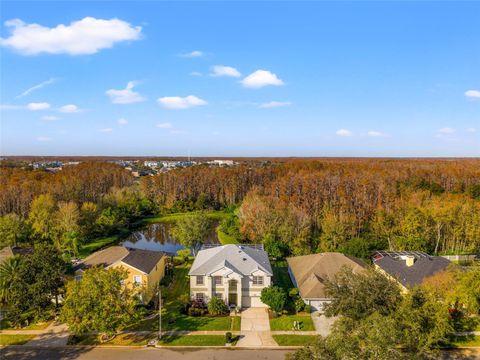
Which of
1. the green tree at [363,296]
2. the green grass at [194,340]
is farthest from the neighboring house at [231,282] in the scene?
the green tree at [363,296]

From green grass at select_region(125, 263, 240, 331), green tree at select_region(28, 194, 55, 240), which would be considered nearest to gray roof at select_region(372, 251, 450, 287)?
green grass at select_region(125, 263, 240, 331)

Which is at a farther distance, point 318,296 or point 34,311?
point 318,296

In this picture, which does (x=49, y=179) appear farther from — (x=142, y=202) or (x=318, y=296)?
(x=318, y=296)

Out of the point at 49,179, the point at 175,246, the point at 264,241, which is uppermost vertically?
the point at 49,179

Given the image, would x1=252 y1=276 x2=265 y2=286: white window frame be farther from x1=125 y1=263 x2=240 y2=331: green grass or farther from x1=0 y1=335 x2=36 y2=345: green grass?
x1=0 y1=335 x2=36 y2=345: green grass

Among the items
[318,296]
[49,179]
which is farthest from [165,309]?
[49,179]

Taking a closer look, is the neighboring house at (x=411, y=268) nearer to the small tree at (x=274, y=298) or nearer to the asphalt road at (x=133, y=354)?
the small tree at (x=274, y=298)

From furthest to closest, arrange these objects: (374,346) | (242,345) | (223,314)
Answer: (223,314) → (242,345) → (374,346)
